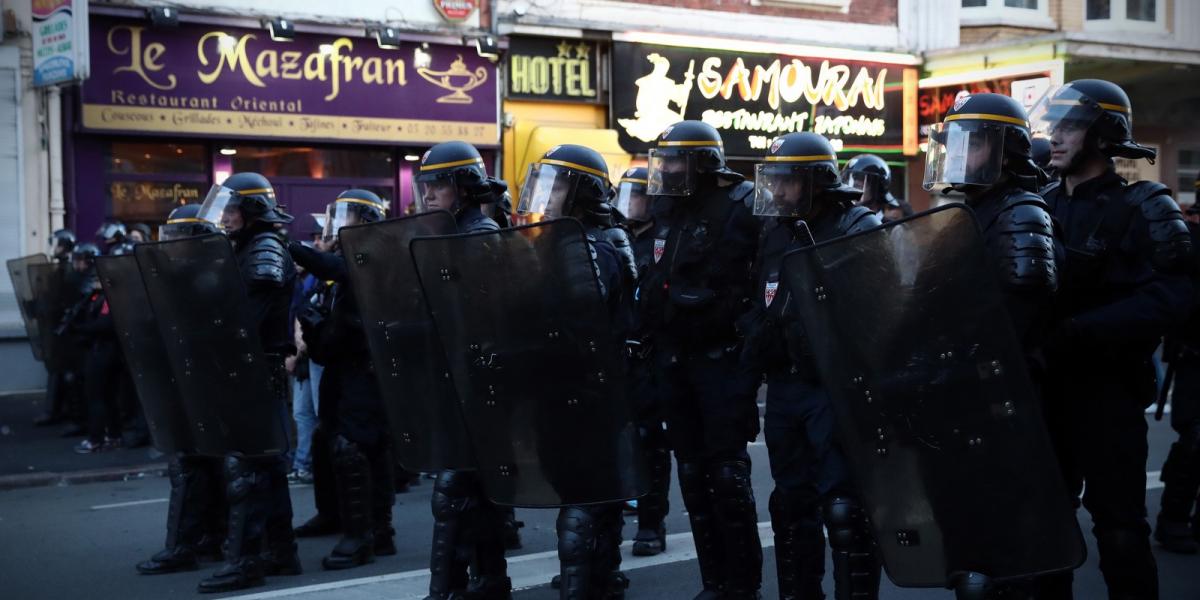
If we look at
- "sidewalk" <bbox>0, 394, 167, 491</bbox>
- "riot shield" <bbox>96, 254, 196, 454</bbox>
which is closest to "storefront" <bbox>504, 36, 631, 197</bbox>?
"sidewalk" <bbox>0, 394, 167, 491</bbox>

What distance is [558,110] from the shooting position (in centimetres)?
1698

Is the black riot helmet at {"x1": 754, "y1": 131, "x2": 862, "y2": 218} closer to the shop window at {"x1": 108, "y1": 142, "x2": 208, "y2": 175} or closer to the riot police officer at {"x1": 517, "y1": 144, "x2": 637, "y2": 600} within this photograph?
the riot police officer at {"x1": 517, "y1": 144, "x2": 637, "y2": 600}

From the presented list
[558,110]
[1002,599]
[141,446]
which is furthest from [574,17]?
[1002,599]

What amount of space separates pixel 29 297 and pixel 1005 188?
1035 centimetres

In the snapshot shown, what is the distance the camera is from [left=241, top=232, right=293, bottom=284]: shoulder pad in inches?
234

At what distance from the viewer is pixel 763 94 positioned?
18.5 meters

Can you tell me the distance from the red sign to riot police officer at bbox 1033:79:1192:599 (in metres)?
12.1

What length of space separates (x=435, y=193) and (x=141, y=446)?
6685 millimetres

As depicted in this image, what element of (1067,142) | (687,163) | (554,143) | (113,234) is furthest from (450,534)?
(554,143)

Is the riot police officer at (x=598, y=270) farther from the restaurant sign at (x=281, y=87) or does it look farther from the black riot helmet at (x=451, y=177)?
the restaurant sign at (x=281, y=87)

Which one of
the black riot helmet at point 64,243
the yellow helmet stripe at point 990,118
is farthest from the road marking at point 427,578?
the black riot helmet at point 64,243

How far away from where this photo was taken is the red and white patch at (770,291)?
469cm

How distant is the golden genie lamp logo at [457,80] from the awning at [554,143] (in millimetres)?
786

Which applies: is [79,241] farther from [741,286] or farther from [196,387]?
[741,286]
